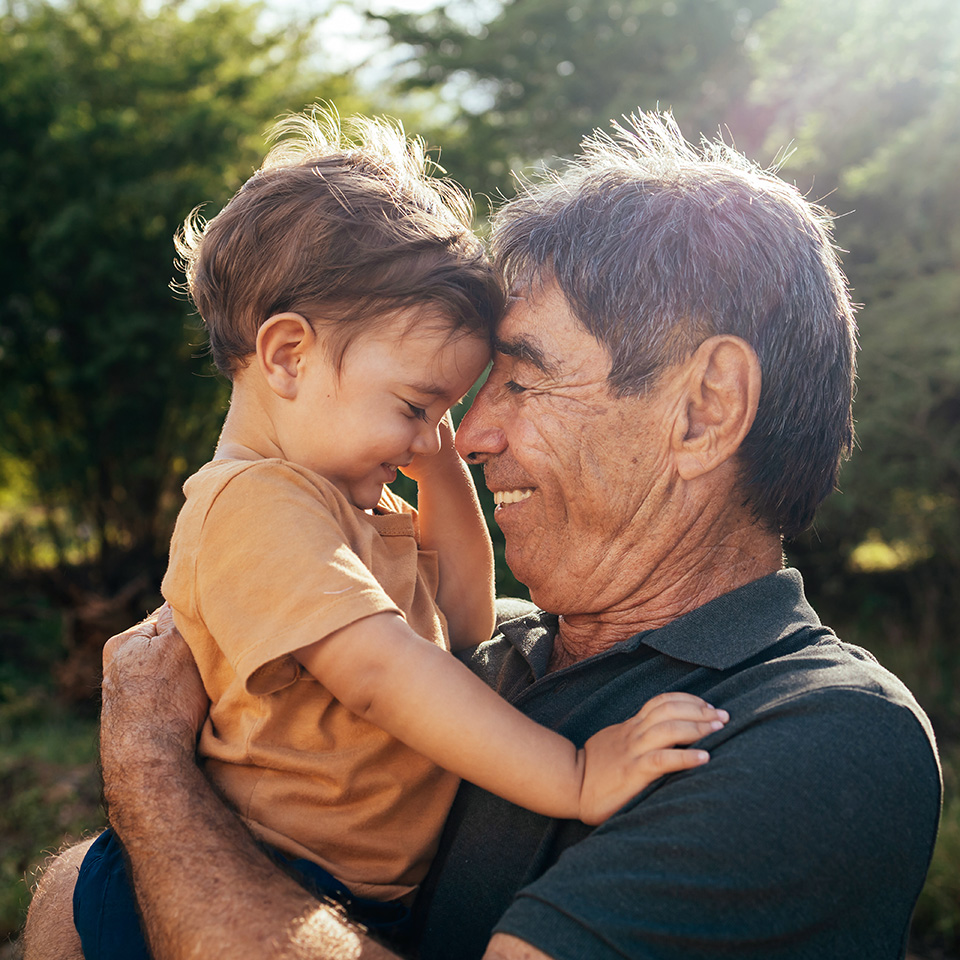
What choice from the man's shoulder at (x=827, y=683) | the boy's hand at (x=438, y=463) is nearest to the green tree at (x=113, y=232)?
the boy's hand at (x=438, y=463)

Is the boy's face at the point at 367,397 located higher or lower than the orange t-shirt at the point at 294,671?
higher

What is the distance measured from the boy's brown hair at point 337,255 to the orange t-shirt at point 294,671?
1.04 feet

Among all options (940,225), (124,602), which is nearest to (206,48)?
(124,602)

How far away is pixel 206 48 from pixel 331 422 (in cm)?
711

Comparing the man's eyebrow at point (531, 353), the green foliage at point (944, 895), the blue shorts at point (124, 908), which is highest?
the man's eyebrow at point (531, 353)

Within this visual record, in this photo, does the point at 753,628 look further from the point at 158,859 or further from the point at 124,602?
the point at 124,602

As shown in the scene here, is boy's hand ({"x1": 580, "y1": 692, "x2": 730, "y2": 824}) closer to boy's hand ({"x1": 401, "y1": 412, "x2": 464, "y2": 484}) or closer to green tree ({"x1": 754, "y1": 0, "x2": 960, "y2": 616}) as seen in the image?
boy's hand ({"x1": 401, "y1": 412, "x2": 464, "y2": 484})

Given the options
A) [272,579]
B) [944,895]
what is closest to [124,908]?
[272,579]

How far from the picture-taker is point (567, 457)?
198 centimetres

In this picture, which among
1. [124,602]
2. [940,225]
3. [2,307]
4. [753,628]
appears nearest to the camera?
[753,628]

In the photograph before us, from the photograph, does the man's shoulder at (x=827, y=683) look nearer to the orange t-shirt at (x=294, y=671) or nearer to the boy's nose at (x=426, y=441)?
the orange t-shirt at (x=294, y=671)

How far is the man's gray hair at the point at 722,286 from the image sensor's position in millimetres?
1877

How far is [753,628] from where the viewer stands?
5.62 ft

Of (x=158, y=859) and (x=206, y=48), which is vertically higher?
(x=206, y=48)
